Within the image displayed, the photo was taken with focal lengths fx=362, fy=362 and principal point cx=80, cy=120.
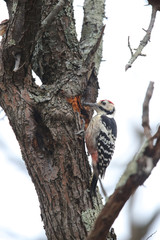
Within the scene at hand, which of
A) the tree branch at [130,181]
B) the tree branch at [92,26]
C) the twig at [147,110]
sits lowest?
the tree branch at [130,181]

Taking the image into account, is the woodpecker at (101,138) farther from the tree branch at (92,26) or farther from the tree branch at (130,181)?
the tree branch at (130,181)

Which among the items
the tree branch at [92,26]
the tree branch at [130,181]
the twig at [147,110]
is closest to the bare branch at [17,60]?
the tree branch at [92,26]

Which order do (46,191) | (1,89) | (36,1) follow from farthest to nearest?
(1,89) → (46,191) → (36,1)

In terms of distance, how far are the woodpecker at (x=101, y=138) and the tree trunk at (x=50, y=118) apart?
0.65 m

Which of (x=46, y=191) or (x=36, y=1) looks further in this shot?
(x=46, y=191)

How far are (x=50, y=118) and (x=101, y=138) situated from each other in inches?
64.6

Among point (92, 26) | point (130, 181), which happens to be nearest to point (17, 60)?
point (92, 26)

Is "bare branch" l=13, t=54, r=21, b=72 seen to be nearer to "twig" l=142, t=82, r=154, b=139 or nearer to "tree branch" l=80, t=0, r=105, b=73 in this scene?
"tree branch" l=80, t=0, r=105, b=73

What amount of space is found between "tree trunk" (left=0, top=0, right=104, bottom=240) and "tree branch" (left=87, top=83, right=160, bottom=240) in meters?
0.88

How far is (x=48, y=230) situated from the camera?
3137 mm

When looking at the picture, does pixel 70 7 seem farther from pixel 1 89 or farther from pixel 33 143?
pixel 33 143

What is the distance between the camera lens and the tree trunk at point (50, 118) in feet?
10.1

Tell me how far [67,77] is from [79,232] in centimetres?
154

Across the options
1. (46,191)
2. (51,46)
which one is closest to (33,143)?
(46,191)
